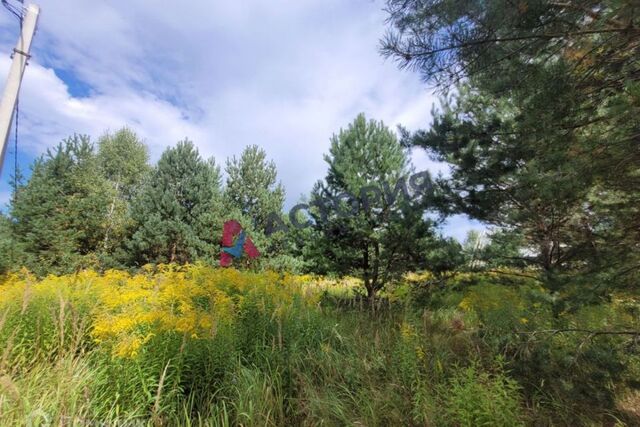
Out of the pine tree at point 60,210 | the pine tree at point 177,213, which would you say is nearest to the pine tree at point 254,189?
the pine tree at point 177,213

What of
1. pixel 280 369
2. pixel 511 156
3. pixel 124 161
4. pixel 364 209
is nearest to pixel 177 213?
pixel 364 209

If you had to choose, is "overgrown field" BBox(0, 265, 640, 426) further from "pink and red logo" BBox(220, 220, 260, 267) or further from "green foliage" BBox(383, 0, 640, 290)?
"pink and red logo" BBox(220, 220, 260, 267)

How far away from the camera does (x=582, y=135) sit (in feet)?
8.94

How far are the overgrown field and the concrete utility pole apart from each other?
12.5 feet

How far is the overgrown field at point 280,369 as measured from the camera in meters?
1.97

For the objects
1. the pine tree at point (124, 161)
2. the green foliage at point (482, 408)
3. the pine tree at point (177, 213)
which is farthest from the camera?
the pine tree at point (124, 161)

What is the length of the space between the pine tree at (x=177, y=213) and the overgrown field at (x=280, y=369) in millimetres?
9120

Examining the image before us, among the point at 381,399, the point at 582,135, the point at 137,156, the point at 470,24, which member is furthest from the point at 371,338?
the point at 137,156

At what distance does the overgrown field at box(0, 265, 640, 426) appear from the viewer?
197 centimetres

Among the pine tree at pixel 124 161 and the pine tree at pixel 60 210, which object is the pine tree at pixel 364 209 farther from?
the pine tree at pixel 124 161

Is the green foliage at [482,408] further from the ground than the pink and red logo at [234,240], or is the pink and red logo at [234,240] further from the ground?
the pink and red logo at [234,240]

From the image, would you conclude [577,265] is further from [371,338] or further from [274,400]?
[274,400]

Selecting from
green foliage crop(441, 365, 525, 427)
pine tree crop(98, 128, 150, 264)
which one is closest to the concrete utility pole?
green foliage crop(441, 365, 525, 427)

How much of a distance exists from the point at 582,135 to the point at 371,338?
9.77ft
